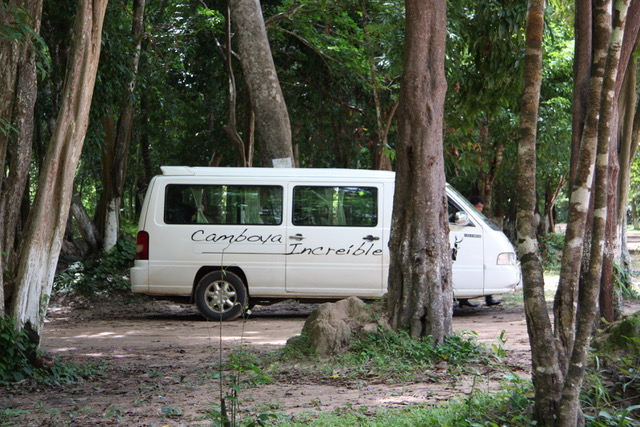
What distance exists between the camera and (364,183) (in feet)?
39.2

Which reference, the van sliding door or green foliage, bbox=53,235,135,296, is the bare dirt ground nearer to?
the van sliding door

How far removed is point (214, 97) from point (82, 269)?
8039 mm

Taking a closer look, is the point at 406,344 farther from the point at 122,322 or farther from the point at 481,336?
the point at 122,322

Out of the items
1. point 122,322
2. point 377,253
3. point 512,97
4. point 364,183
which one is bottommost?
point 122,322

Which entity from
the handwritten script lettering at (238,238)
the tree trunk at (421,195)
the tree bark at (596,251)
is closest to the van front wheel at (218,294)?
the handwritten script lettering at (238,238)

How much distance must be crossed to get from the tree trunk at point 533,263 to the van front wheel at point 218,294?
776 cm

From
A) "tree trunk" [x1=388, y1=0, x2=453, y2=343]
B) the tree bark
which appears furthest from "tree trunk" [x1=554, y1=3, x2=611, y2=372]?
"tree trunk" [x1=388, y1=0, x2=453, y2=343]

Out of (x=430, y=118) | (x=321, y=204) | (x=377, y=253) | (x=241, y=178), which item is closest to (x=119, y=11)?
(x=241, y=178)

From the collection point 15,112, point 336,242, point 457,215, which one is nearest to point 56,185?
point 15,112

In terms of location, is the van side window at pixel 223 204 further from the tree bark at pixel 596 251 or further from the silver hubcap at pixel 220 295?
the tree bark at pixel 596 251

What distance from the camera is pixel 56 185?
24.3 feet

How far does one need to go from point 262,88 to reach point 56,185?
6773mm

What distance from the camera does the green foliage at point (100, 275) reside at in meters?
15.4

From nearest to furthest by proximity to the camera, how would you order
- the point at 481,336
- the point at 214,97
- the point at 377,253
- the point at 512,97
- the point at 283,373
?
the point at 283,373 → the point at 481,336 → the point at 512,97 → the point at 377,253 → the point at 214,97
